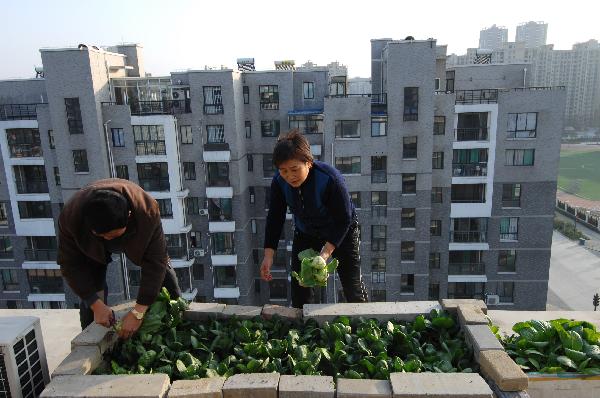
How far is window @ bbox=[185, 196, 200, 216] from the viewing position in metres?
22.4

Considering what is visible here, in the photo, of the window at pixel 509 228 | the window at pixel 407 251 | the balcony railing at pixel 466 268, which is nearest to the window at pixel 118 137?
the window at pixel 407 251

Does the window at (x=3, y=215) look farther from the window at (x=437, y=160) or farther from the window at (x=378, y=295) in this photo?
the window at (x=437, y=160)

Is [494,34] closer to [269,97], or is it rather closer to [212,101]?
[269,97]

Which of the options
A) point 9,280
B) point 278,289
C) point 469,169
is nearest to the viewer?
point 469,169

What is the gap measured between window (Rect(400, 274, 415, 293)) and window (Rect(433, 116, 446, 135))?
299 inches

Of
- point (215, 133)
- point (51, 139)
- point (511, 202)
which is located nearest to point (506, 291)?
point (511, 202)

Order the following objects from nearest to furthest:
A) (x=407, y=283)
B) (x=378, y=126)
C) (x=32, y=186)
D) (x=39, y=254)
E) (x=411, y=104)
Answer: (x=411, y=104) < (x=378, y=126) < (x=32, y=186) < (x=39, y=254) < (x=407, y=283)

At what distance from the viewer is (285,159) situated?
441 centimetres

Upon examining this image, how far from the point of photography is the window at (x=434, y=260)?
75.6ft

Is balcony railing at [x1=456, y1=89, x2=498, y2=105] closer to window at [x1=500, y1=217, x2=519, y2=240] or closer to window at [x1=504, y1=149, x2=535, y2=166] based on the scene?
window at [x1=504, y1=149, x2=535, y2=166]

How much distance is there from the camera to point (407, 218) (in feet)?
72.2

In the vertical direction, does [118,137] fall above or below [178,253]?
above

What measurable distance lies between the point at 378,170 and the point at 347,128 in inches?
102

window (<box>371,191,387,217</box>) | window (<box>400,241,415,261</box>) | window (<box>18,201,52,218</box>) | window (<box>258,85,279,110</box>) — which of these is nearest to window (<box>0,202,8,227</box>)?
window (<box>18,201,52,218</box>)
